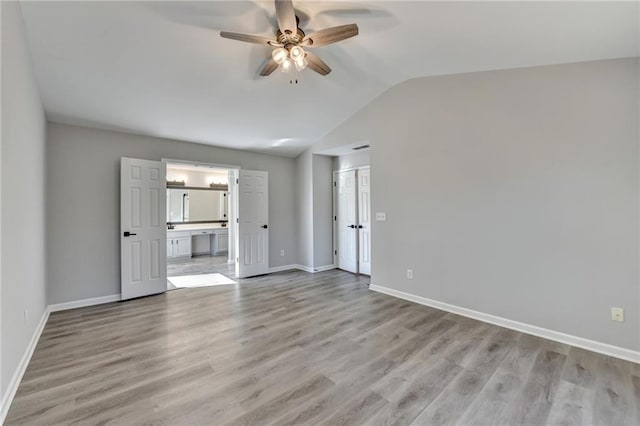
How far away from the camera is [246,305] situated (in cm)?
380

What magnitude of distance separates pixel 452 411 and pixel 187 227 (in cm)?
757

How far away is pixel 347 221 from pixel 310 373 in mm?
3756

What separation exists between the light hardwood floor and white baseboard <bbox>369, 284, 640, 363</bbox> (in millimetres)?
128

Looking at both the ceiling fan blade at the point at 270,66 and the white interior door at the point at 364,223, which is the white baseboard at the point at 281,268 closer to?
the white interior door at the point at 364,223

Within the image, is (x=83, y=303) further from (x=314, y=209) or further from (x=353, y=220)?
(x=353, y=220)

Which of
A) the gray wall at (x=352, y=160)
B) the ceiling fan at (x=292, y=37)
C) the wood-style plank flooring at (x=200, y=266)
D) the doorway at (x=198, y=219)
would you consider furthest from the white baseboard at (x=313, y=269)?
the ceiling fan at (x=292, y=37)

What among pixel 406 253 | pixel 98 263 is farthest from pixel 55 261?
pixel 406 253

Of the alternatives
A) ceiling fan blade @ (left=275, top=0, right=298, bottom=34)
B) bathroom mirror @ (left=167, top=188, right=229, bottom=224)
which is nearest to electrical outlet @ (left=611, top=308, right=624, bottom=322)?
ceiling fan blade @ (left=275, top=0, right=298, bottom=34)

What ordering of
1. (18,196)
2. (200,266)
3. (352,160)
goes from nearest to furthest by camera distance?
(18,196)
(352,160)
(200,266)

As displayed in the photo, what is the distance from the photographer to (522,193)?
2975 millimetres

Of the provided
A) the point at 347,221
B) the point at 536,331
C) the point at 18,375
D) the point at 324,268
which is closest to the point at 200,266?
the point at 324,268

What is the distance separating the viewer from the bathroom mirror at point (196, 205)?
765 cm

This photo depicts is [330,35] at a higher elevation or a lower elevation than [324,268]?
higher

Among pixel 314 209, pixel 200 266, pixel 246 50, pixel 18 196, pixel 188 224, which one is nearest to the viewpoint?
pixel 18 196
